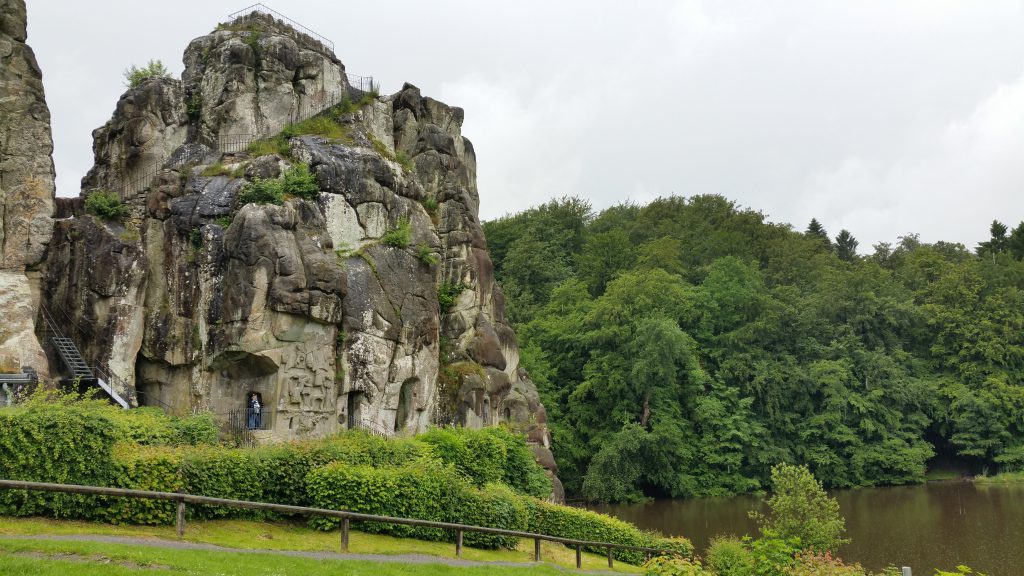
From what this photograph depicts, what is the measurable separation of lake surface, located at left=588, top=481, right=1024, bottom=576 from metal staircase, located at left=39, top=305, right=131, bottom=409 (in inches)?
1059

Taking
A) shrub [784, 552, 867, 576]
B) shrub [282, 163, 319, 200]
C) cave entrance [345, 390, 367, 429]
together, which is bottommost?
shrub [784, 552, 867, 576]

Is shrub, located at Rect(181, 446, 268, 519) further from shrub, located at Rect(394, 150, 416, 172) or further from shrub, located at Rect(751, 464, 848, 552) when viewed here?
shrub, located at Rect(394, 150, 416, 172)

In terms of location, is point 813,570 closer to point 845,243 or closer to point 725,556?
point 725,556

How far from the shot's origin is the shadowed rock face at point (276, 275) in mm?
30688

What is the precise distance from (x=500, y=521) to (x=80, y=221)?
21835 mm

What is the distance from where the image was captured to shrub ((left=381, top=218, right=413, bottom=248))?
34750 millimetres

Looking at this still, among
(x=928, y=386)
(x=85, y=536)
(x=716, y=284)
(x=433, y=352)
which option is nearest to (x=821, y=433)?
(x=928, y=386)

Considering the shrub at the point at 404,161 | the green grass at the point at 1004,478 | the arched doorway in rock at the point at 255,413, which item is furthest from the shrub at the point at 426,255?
the green grass at the point at 1004,478

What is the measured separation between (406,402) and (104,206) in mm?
14812

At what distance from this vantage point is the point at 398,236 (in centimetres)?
3481

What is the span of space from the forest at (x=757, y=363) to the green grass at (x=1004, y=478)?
0.82m

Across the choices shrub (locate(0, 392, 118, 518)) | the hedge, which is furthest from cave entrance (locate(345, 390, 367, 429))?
shrub (locate(0, 392, 118, 518))

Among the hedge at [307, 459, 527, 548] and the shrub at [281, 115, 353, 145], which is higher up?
the shrub at [281, 115, 353, 145]

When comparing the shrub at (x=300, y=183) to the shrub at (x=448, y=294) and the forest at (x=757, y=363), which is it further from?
the forest at (x=757, y=363)
